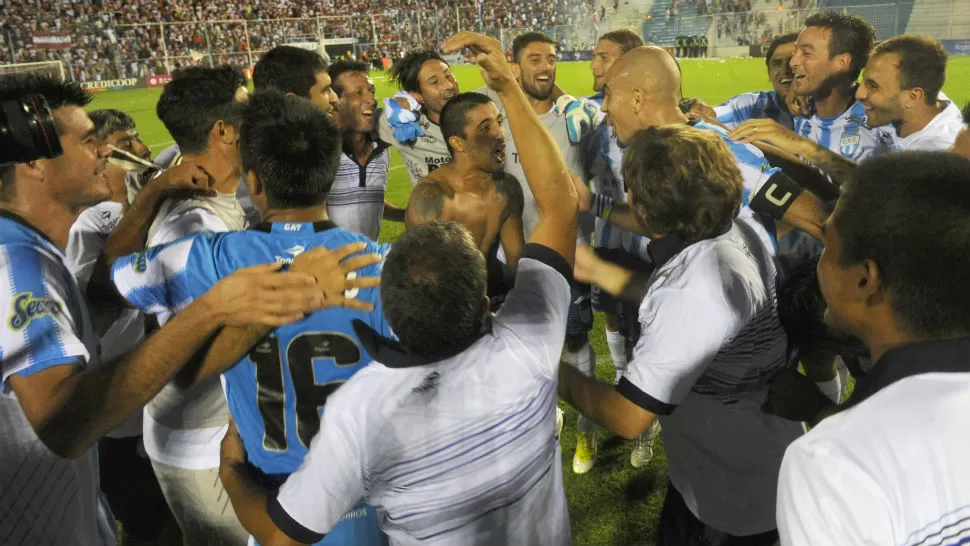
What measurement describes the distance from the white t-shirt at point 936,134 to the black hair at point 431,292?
3985mm

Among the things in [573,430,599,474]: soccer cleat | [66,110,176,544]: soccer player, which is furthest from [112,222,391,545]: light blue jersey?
[573,430,599,474]: soccer cleat

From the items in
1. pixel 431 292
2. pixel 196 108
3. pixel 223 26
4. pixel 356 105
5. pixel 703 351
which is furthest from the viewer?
pixel 223 26

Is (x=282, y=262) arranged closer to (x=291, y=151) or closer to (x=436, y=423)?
(x=291, y=151)

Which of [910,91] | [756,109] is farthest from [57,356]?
[756,109]

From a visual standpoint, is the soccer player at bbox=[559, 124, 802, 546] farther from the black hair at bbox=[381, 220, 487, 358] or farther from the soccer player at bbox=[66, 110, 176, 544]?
the soccer player at bbox=[66, 110, 176, 544]

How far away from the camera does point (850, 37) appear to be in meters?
4.87

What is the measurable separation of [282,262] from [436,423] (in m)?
0.86

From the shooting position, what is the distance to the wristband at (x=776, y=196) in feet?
10.4

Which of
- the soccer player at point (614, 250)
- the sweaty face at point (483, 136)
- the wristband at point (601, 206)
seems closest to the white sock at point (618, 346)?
the soccer player at point (614, 250)

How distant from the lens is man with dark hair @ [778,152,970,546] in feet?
3.43

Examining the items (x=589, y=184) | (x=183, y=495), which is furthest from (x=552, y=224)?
(x=589, y=184)

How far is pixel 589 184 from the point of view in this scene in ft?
17.7

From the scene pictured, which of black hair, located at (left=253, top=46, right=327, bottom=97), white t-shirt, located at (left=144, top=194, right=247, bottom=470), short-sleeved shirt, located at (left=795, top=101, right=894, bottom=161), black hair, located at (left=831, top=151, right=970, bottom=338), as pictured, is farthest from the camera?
black hair, located at (left=253, top=46, right=327, bottom=97)

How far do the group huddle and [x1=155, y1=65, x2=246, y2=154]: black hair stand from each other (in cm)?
1
